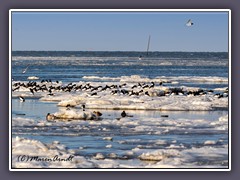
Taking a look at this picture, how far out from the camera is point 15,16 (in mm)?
10180

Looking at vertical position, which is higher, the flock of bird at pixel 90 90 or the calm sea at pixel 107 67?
the calm sea at pixel 107 67

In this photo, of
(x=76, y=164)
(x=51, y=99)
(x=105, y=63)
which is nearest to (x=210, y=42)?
(x=76, y=164)

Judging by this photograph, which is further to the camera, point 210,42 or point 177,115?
point 177,115

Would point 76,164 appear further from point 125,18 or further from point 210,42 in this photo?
point 210,42

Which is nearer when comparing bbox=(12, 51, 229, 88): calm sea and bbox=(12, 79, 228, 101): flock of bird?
bbox=(12, 79, 228, 101): flock of bird

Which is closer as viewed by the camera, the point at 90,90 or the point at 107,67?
the point at 90,90

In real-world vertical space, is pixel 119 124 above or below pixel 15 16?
below

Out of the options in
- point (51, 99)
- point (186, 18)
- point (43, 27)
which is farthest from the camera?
point (51, 99)

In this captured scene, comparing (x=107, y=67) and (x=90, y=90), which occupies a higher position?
(x=107, y=67)

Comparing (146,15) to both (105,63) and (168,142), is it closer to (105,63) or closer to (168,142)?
(168,142)

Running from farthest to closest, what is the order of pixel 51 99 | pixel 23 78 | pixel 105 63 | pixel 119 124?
pixel 105 63
pixel 23 78
pixel 51 99
pixel 119 124

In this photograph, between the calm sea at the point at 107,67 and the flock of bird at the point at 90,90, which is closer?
the flock of bird at the point at 90,90

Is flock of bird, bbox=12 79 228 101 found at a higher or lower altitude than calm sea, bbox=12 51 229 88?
lower

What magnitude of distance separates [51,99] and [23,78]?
3344 mm
